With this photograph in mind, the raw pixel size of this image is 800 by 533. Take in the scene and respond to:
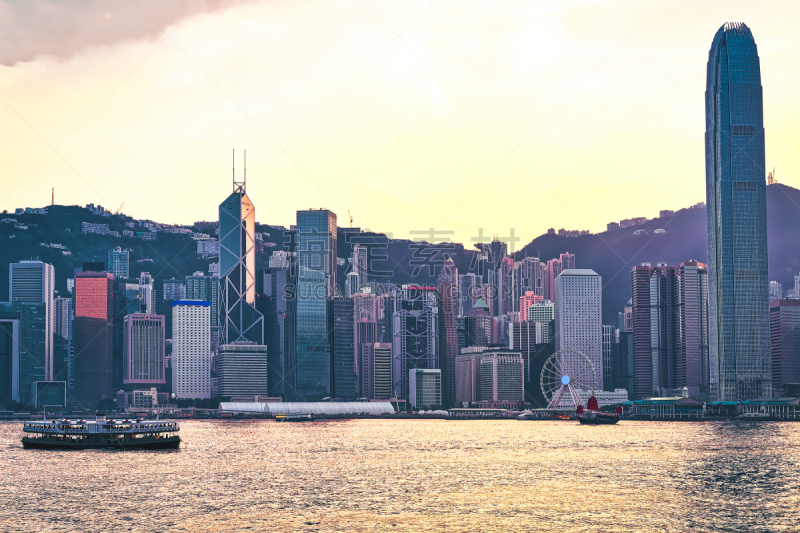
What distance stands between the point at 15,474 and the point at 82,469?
8320mm

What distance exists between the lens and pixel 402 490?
344 ft

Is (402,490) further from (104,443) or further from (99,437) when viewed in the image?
(99,437)

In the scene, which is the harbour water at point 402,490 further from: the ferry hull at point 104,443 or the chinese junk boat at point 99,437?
the chinese junk boat at point 99,437

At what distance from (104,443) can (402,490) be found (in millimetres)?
73651

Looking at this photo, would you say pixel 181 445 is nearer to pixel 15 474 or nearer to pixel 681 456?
pixel 15 474

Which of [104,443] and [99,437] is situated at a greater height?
[99,437]

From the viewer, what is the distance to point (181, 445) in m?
174

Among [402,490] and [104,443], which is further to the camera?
[104,443]

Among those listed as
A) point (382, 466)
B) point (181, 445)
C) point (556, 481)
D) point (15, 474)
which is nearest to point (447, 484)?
point (556, 481)

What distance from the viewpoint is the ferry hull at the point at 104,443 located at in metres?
159

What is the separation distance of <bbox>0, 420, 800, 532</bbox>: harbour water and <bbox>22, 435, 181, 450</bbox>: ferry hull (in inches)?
176

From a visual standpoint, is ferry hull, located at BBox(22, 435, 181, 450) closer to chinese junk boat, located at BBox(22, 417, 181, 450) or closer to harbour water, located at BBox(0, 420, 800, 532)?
chinese junk boat, located at BBox(22, 417, 181, 450)

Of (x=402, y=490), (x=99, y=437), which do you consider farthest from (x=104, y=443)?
(x=402, y=490)

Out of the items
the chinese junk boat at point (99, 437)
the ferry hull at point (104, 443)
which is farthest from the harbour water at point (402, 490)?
Result: the chinese junk boat at point (99, 437)
